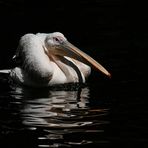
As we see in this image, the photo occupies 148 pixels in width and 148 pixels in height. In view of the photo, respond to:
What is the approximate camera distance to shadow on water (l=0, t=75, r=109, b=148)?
26.1ft

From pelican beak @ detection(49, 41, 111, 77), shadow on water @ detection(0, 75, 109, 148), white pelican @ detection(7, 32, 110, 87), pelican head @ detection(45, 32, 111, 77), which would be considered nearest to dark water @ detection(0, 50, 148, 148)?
shadow on water @ detection(0, 75, 109, 148)

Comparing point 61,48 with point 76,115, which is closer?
point 76,115

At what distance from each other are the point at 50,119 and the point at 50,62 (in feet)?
7.51

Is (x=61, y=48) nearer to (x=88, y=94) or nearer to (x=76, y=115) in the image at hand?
(x=88, y=94)

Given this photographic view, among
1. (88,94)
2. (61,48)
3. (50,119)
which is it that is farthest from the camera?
(61,48)

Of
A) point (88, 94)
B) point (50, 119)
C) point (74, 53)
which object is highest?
point (74, 53)

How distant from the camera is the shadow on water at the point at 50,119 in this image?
7961 millimetres

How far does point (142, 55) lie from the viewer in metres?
12.4

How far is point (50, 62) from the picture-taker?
36.3 ft

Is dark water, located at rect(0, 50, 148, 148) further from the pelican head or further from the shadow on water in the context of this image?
the pelican head

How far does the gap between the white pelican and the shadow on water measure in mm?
248

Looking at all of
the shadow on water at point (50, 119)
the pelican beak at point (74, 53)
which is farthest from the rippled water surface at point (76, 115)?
the pelican beak at point (74, 53)

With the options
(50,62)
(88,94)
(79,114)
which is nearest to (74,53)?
(50,62)

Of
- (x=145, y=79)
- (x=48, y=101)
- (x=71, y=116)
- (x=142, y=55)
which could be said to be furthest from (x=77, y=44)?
(x=71, y=116)
